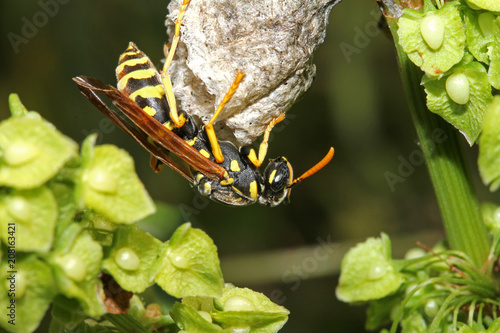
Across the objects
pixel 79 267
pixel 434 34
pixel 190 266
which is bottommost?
pixel 190 266

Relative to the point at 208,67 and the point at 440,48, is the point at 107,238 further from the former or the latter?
the point at 440,48

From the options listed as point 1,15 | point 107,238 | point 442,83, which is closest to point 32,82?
point 1,15

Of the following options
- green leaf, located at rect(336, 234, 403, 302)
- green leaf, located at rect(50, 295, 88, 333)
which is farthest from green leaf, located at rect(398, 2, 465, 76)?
green leaf, located at rect(50, 295, 88, 333)

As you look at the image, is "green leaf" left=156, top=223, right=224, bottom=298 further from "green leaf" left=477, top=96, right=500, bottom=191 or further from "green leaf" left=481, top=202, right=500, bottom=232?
"green leaf" left=481, top=202, right=500, bottom=232

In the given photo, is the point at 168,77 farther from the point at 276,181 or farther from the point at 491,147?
the point at 491,147

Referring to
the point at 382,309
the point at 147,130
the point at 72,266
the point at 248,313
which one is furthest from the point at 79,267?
the point at 382,309
